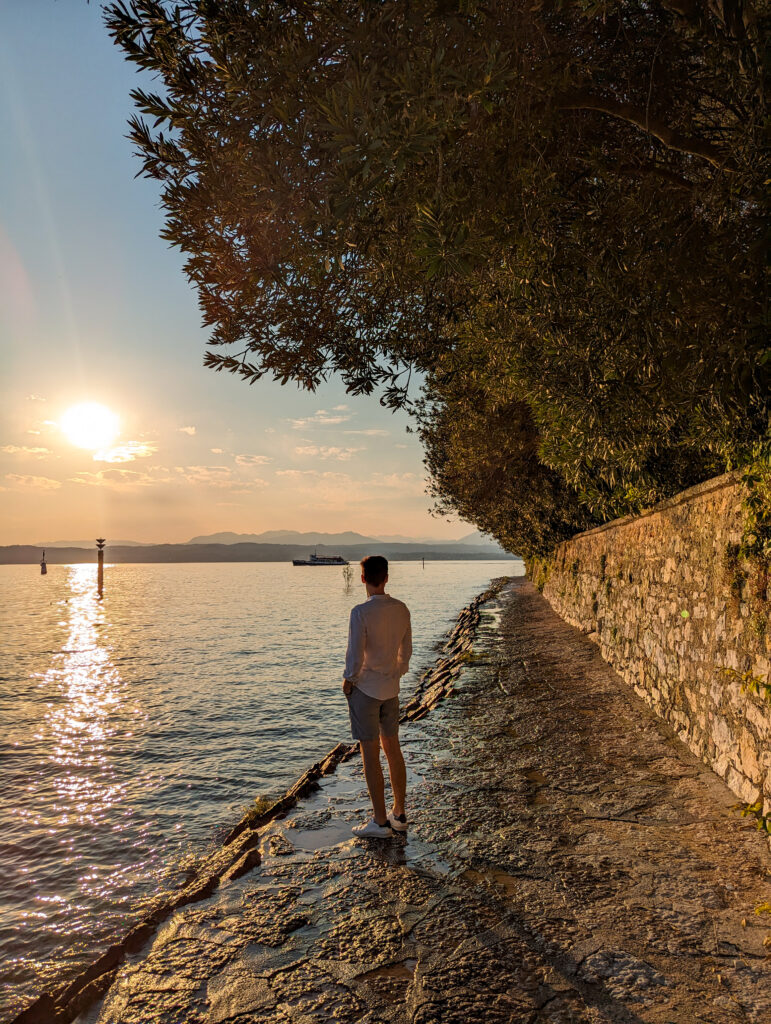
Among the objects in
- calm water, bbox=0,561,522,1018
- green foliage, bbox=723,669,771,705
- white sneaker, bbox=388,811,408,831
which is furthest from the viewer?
calm water, bbox=0,561,522,1018

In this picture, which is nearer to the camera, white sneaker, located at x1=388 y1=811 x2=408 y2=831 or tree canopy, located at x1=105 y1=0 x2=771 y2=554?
tree canopy, located at x1=105 y1=0 x2=771 y2=554

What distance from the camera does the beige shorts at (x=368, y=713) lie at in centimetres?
513

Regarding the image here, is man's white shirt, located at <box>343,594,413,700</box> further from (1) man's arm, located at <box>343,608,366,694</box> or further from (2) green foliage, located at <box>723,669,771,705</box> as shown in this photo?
→ (2) green foliage, located at <box>723,669,771,705</box>

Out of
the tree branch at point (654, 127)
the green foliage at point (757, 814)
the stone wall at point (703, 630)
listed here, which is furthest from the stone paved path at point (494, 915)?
the tree branch at point (654, 127)

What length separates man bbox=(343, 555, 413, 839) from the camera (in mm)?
5117

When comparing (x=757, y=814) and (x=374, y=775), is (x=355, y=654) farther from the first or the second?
(x=757, y=814)

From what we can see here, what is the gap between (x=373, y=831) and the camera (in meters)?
5.17

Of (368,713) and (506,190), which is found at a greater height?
(506,190)

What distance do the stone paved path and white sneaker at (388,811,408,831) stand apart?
144 mm

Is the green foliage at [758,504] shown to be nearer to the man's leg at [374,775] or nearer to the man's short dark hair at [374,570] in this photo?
the man's short dark hair at [374,570]

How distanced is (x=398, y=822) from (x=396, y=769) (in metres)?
0.42

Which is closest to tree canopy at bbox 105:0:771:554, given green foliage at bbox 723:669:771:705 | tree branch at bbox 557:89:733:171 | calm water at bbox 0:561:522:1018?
tree branch at bbox 557:89:733:171

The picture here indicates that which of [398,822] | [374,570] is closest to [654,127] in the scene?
[374,570]

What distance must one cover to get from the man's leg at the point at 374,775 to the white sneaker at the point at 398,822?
6 cm
